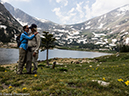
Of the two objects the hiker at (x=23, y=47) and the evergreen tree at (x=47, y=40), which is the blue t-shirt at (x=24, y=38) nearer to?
the hiker at (x=23, y=47)

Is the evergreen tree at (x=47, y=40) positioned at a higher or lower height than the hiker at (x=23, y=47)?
higher

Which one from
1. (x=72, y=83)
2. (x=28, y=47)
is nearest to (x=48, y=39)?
(x=28, y=47)

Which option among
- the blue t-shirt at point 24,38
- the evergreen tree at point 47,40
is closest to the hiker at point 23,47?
the blue t-shirt at point 24,38

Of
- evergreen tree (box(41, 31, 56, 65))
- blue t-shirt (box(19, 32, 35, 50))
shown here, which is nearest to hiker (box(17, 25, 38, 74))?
blue t-shirt (box(19, 32, 35, 50))

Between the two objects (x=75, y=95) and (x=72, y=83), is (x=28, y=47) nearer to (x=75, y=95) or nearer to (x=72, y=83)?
(x=72, y=83)

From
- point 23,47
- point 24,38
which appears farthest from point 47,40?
point 23,47

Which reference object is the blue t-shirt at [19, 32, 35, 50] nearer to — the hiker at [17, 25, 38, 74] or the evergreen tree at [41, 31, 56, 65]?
the hiker at [17, 25, 38, 74]

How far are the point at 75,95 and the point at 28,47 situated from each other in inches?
257

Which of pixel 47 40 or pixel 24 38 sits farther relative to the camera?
pixel 47 40

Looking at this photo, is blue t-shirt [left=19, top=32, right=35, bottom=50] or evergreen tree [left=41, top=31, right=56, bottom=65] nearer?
blue t-shirt [left=19, top=32, right=35, bottom=50]

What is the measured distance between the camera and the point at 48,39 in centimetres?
3625

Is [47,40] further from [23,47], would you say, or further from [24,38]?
[23,47]

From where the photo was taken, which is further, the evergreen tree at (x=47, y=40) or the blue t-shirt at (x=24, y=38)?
the evergreen tree at (x=47, y=40)

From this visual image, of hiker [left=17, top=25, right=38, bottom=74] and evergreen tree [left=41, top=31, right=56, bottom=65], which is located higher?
evergreen tree [left=41, top=31, right=56, bottom=65]
